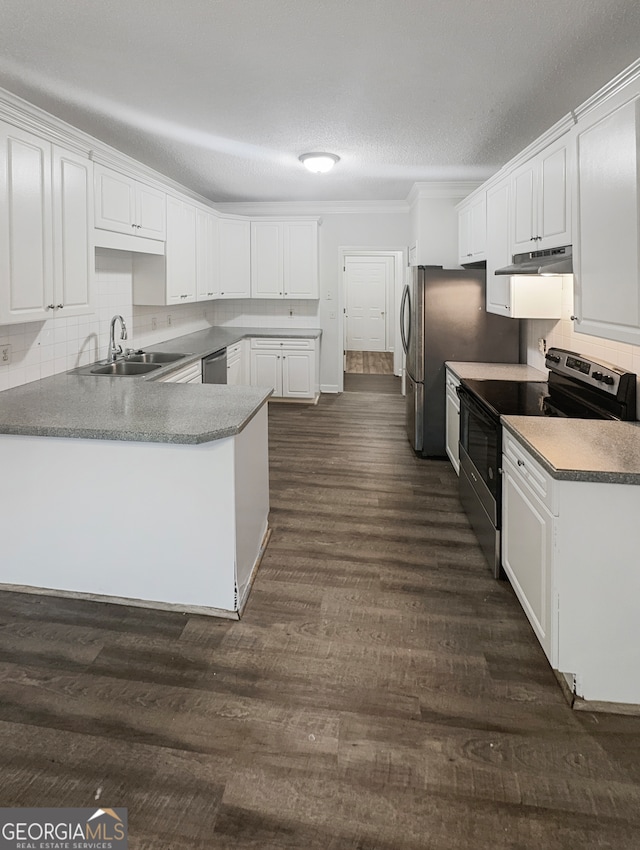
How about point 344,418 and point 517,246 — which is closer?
point 517,246

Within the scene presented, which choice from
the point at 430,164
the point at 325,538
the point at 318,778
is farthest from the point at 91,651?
the point at 430,164

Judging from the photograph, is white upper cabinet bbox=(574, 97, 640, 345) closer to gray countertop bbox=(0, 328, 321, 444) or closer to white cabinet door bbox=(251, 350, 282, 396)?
gray countertop bbox=(0, 328, 321, 444)

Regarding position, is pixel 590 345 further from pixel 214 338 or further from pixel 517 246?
pixel 214 338

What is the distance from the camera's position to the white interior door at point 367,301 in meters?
11.4

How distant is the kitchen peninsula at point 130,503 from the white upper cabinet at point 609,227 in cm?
158

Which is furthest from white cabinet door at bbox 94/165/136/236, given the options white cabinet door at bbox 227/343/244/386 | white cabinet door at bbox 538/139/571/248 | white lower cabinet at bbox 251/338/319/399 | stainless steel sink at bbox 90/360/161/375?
white lower cabinet at bbox 251/338/319/399

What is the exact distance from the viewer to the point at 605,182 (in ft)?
7.18

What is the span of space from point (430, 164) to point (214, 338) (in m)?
2.92

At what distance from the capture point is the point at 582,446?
87.7 inches

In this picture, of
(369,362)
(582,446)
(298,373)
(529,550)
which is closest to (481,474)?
(529,550)

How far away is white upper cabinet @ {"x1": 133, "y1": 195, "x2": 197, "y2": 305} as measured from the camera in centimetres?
494

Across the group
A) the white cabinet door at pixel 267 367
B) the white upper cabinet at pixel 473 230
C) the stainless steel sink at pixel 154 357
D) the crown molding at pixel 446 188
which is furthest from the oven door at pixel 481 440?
the white cabinet door at pixel 267 367

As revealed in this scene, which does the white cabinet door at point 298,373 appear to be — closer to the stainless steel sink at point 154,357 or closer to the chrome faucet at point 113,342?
the stainless steel sink at point 154,357

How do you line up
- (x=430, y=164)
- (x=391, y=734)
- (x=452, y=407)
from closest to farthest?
(x=391, y=734), (x=452, y=407), (x=430, y=164)
